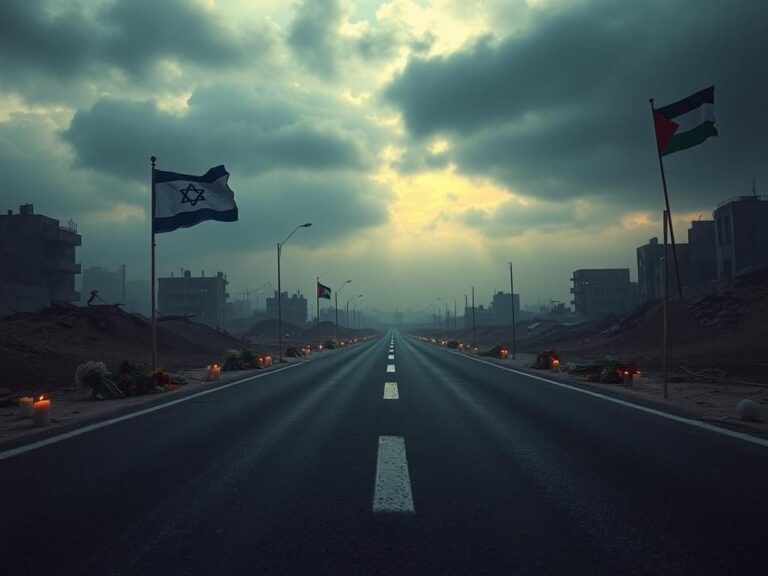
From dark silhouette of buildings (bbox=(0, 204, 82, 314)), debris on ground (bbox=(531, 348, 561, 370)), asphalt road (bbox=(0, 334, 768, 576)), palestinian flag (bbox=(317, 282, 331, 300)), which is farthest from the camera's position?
dark silhouette of buildings (bbox=(0, 204, 82, 314))

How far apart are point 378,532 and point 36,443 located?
6404mm

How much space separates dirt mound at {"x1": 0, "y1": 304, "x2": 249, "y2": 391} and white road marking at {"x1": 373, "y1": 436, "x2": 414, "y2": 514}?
Result: 15.4 m

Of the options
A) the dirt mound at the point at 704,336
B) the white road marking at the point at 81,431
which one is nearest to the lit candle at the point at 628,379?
the dirt mound at the point at 704,336

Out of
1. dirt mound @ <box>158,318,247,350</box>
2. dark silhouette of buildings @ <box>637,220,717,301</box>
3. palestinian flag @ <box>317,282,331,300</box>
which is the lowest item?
dirt mound @ <box>158,318,247,350</box>

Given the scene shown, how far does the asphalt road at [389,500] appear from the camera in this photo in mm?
3680

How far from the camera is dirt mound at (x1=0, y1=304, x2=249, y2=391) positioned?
2056 cm

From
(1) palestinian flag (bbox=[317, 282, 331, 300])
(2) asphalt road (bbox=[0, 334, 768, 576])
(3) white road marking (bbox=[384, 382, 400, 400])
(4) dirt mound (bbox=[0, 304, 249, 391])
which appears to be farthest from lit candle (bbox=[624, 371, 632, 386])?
(1) palestinian flag (bbox=[317, 282, 331, 300])

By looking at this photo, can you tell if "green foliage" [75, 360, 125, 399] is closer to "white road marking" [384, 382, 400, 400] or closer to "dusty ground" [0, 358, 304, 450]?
"dusty ground" [0, 358, 304, 450]

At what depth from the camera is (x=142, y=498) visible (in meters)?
5.11

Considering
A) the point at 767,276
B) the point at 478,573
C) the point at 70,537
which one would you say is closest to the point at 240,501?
the point at 70,537

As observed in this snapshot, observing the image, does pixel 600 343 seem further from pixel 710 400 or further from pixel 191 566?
pixel 191 566

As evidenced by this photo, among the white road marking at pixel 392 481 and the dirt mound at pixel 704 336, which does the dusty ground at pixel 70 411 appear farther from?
the dirt mound at pixel 704 336

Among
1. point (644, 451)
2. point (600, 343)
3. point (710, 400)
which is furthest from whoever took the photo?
point (600, 343)

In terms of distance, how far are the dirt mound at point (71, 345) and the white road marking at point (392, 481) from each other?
1537 cm
